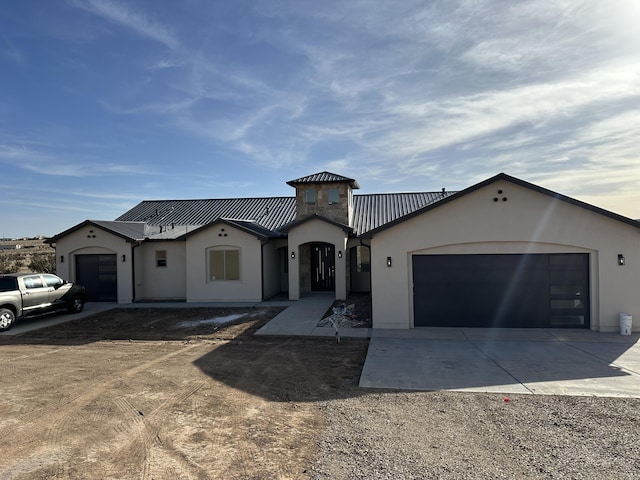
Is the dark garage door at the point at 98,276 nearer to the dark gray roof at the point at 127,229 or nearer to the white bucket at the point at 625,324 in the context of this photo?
the dark gray roof at the point at 127,229

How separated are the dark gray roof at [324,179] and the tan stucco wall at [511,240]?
7.84 meters

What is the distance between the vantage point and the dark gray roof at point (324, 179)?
19797 millimetres

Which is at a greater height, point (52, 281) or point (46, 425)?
point (52, 281)

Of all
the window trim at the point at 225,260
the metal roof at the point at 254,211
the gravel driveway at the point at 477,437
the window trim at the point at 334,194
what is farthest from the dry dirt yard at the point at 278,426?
the metal roof at the point at 254,211

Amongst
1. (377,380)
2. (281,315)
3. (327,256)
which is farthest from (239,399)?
(327,256)

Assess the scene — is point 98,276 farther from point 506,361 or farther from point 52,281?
point 506,361

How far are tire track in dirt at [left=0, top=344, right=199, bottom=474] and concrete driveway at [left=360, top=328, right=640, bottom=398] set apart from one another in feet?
15.7

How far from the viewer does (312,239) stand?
1783cm

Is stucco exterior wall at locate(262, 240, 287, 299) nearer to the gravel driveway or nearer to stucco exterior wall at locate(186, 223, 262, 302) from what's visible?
stucco exterior wall at locate(186, 223, 262, 302)

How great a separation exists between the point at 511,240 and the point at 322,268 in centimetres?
1000

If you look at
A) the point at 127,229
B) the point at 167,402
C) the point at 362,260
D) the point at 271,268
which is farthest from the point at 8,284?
the point at 362,260

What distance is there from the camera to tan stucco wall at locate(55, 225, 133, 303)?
18.3m

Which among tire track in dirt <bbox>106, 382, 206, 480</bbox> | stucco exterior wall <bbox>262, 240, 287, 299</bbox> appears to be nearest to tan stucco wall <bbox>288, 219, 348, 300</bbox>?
stucco exterior wall <bbox>262, 240, 287, 299</bbox>

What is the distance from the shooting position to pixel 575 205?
1146 centimetres
